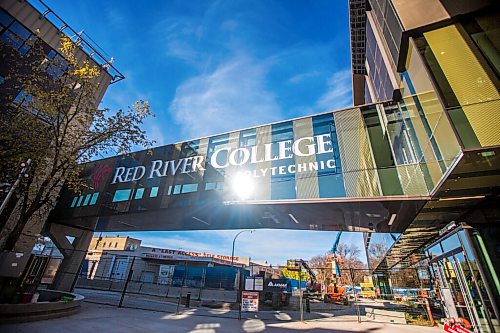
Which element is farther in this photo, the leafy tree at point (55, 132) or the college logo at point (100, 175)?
the college logo at point (100, 175)

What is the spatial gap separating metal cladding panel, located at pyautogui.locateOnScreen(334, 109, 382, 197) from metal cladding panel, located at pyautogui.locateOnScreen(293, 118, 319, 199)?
4.64 feet

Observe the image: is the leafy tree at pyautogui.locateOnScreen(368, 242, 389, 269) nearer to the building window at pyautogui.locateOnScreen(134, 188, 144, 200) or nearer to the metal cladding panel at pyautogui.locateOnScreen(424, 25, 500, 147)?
the metal cladding panel at pyautogui.locateOnScreen(424, 25, 500, 147)

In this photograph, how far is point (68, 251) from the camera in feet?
56.2

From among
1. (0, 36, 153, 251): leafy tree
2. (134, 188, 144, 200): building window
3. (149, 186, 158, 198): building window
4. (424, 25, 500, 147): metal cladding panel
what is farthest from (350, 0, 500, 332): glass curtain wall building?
(134, 188, 144, 200): building window

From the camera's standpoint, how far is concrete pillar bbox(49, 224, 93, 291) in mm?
15875

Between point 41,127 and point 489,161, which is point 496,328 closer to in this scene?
point 489,161

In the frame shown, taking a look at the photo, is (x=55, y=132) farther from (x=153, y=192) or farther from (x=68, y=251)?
(x=68, y=251)

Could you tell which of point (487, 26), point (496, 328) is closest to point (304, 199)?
point (496, 328)

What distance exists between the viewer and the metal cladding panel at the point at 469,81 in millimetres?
5969

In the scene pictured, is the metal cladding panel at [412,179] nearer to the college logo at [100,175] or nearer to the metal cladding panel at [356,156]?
the metal cladding panel at [356,156]

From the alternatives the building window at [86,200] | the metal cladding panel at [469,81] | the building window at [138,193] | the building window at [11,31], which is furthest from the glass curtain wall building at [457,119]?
the building window at [11,31]

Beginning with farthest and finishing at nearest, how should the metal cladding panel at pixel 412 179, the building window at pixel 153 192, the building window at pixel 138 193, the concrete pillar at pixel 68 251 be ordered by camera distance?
1. the concrete pillar at pixel 68 251
2. the building window at pixel 138 193
3. the building window at pixel 153 192
4. the metal cladding panel at pixel 412 179

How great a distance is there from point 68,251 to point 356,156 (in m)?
21.1

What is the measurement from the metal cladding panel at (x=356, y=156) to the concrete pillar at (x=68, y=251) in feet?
61.2
